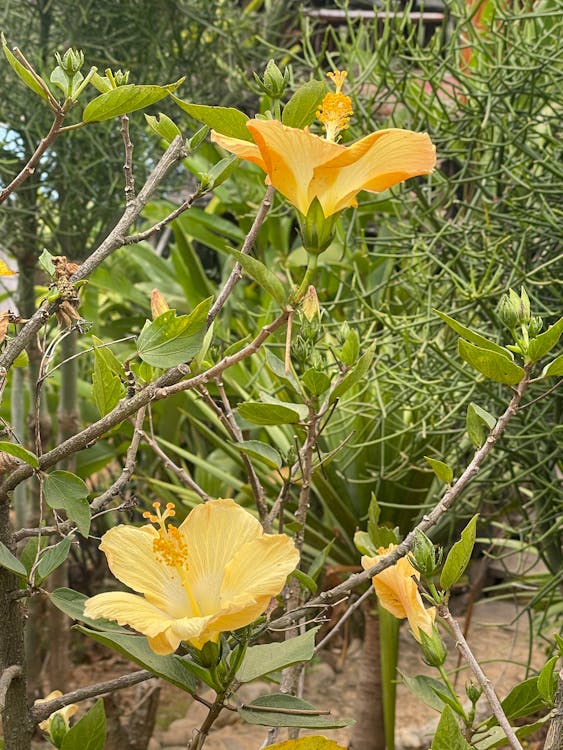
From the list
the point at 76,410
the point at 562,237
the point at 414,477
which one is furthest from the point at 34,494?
the point at 562,237

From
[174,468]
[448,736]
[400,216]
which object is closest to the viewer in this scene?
[448,736]

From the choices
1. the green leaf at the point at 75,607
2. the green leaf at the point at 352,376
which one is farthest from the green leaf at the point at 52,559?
the green leaf at the point at 352,376

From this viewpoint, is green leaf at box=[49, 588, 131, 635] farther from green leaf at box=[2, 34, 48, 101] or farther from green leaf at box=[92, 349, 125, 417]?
green leaf at box=[2, 34, 48, 101]

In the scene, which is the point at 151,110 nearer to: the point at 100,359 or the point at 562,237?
the point at 562,237

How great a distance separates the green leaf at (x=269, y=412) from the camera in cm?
31

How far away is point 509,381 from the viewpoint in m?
0.30

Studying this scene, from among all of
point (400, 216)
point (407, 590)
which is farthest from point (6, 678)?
point (400, 216)

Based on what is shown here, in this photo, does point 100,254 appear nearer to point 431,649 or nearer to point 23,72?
point 23,72

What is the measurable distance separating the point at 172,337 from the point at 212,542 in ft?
0.23

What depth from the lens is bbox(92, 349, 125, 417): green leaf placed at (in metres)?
0.31

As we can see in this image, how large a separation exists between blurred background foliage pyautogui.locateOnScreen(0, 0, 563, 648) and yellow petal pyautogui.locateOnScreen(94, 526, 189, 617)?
0.93ft

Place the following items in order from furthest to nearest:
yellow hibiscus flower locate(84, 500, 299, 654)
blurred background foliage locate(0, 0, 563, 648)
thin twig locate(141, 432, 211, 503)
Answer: blurred background foliage locate(0, 0, 563, 648)
thin twig locate(141, 432, 211, 503)
yellow hibiscus flower locate(84, 500, 299, 654)

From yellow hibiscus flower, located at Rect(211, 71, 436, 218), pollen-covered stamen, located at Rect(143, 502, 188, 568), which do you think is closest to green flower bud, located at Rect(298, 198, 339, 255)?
yellow hibiscus flower, located at Rect(211, 71, 436, 218)

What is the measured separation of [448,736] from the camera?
27cm
